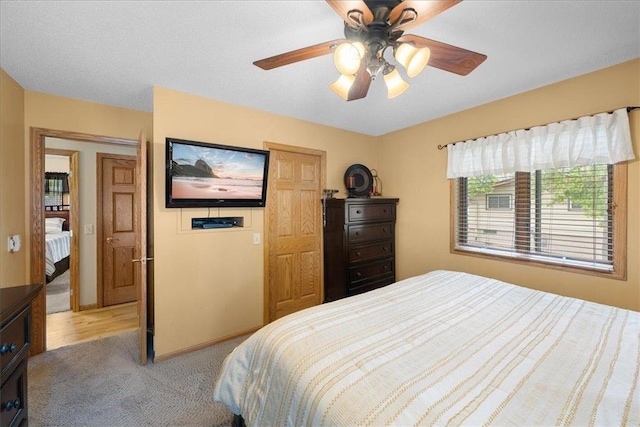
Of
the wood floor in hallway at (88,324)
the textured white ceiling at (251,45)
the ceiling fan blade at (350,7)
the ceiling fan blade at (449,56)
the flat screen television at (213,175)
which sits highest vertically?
the textured white ceiling at (251,45)

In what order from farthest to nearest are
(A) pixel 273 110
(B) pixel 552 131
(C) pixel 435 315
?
(A) pixel 273 110
(B) pixel 552 131
(C) pixel 435 315

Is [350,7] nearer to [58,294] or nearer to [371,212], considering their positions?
[371,212]

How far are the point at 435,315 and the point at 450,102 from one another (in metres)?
2.16

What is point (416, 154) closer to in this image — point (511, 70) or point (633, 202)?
point (511, 70)

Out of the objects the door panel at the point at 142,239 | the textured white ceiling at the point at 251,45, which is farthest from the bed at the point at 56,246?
the textured white ceiling at the point at 251,45

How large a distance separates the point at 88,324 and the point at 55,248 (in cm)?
273

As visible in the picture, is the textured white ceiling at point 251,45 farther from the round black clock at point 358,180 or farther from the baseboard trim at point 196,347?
the baseboard trim at point 196,347

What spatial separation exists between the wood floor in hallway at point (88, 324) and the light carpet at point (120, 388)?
0.22 metres

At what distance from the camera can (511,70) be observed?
6.63 feet

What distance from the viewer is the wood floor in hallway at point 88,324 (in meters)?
2.70

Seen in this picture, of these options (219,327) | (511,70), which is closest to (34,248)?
(219,327)

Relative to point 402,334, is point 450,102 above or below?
above

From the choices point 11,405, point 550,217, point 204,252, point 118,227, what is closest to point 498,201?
point 550,217

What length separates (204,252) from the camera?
8.35 feet
